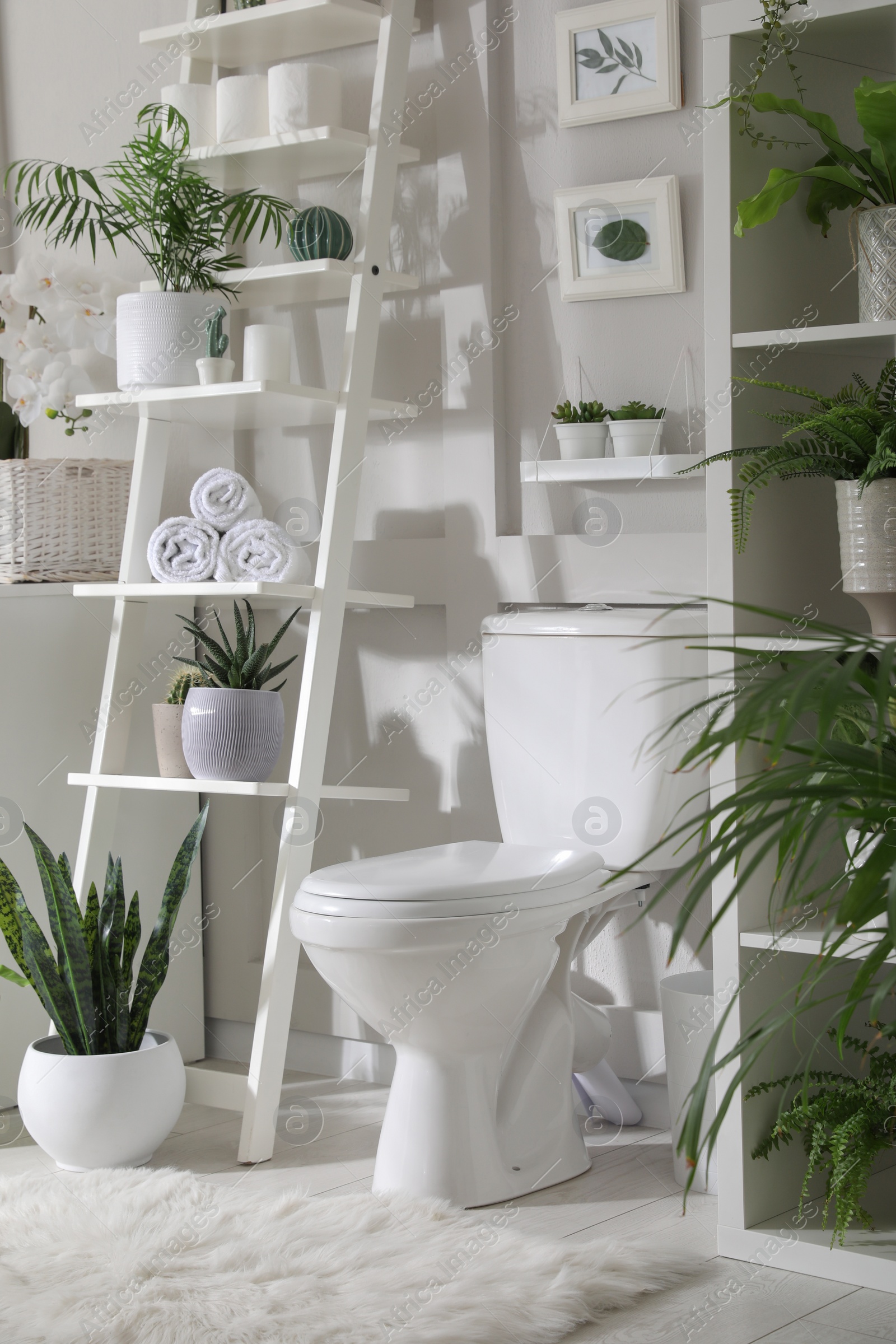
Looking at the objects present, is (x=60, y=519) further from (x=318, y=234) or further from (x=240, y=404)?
(x=318, y=234)

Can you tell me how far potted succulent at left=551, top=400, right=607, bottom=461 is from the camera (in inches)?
87.9

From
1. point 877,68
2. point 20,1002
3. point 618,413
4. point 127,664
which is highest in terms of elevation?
point 877,68

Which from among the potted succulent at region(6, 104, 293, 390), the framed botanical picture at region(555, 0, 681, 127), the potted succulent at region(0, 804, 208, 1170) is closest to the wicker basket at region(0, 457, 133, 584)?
the potted succulent at region(6, 104, 293, 390)

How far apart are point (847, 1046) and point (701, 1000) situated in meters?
0.22

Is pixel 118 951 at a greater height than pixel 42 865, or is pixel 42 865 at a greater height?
pixel 42 865

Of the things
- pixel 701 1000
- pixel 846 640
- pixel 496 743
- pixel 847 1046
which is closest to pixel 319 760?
pixel 496 743

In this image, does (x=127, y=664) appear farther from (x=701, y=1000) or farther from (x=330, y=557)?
(x=701, y=1000)

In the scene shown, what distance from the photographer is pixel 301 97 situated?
2.32 meters

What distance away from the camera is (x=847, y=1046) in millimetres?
1814

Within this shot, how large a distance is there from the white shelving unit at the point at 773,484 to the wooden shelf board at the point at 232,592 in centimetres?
68

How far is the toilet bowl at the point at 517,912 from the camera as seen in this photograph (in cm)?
186

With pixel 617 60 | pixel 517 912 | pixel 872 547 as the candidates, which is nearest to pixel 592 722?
pixel 517 912

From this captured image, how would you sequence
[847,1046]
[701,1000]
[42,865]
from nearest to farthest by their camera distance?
Answer: [847,1046], [701,1000], [42,865]

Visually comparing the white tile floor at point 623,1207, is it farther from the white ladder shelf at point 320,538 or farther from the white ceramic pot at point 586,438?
the white ceramic pot at point 586,438
